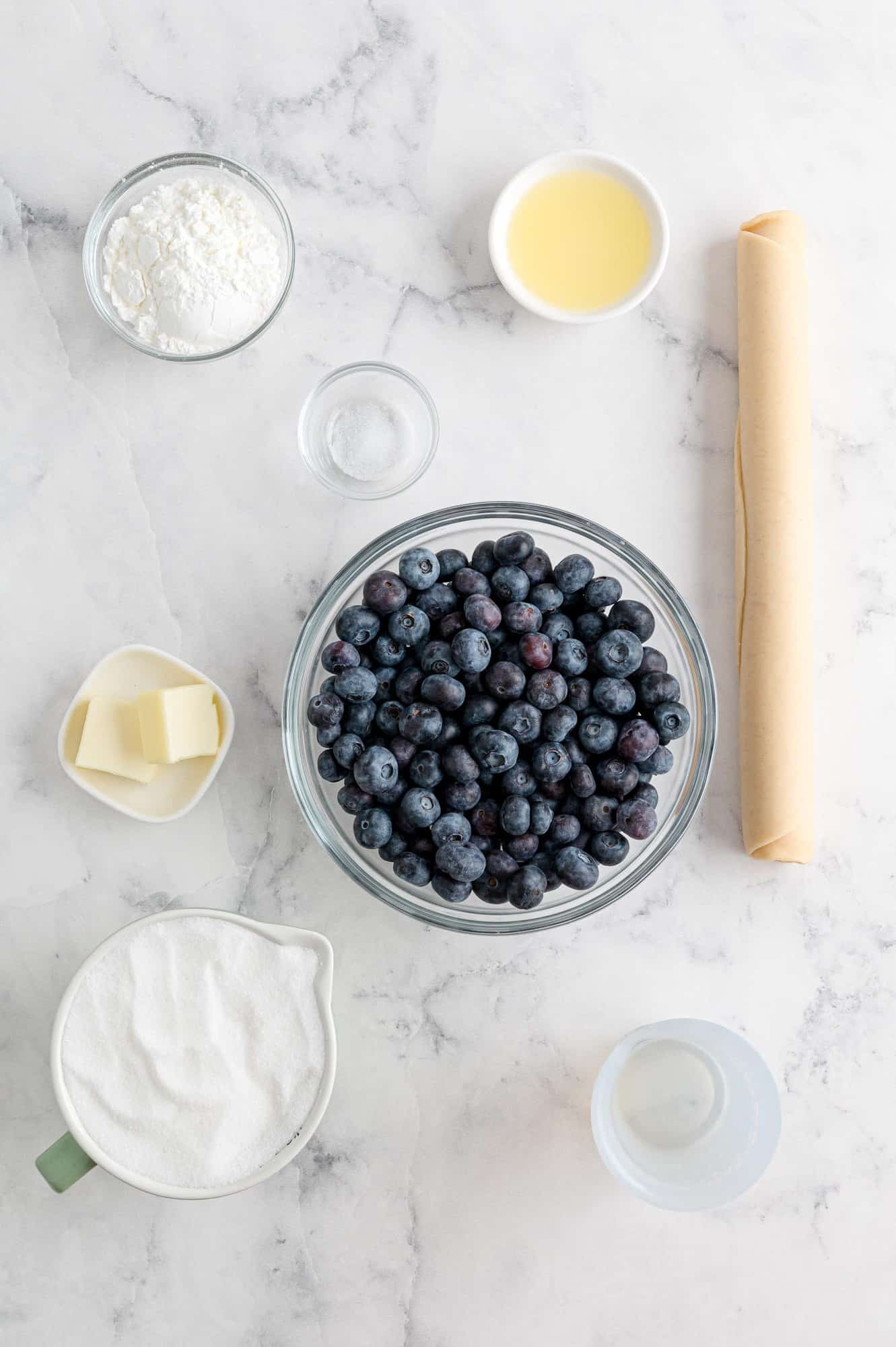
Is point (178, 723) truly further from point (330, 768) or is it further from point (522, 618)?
point (522, 618)

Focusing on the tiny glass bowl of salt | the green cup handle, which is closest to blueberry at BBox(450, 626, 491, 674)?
the tiny glass bowl of salt

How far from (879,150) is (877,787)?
2.93 ft

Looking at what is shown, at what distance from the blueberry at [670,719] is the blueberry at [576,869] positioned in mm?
165

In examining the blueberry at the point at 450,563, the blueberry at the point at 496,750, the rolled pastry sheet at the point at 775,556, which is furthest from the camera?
the rolled pastry sheet at the point at 775,556

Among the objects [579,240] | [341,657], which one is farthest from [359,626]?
[579,240]

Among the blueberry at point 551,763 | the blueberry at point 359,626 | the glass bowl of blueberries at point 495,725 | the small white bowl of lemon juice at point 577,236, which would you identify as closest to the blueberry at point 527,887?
the glass bowl of blueberries at point 495,725

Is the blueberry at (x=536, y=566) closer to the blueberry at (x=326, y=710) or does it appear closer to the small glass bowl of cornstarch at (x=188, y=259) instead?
the blueberry at (x=326, y=710)

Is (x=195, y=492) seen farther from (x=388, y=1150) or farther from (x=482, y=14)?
(x=388, y=1150)

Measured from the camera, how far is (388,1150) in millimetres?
1326

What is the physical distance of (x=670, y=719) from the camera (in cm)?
113

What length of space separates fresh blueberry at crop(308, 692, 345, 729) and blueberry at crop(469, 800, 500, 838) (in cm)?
19

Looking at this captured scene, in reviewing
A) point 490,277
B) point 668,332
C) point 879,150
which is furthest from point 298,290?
point 879,150

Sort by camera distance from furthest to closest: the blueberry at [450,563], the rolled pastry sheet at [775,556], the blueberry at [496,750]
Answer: the rolled pastry sheet at [775,556], the blueberry at [450,563], the blueberry at [496,750]

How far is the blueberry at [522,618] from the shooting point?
3.67 ft
